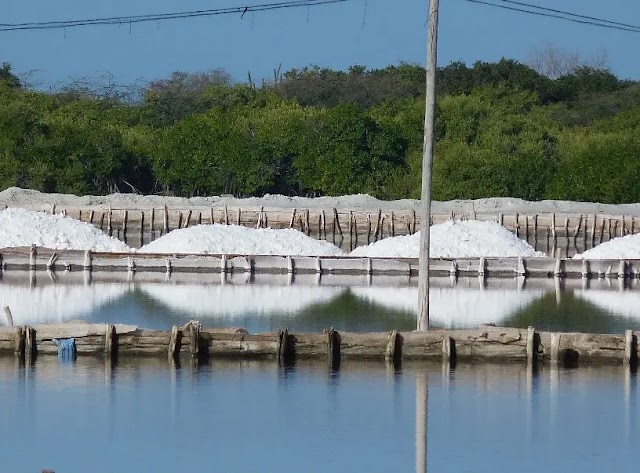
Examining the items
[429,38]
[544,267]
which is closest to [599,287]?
[544,267]

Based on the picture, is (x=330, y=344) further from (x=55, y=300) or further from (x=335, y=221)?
(x=335, y=221)

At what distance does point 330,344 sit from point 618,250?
53.8ft

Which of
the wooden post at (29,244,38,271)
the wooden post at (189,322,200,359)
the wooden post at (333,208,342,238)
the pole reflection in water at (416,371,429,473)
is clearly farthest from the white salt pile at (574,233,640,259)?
the wooden post at (189,322,200,359)

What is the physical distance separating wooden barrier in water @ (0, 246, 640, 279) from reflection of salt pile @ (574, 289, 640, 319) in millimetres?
2104

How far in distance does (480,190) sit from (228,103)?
15634 millimetres

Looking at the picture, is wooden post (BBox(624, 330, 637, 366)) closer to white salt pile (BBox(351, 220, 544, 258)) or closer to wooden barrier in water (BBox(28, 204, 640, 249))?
white salt pile (BBox(351, 220, 544, 258))

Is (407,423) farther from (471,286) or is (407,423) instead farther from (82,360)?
(471,286)

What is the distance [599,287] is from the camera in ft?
89.0

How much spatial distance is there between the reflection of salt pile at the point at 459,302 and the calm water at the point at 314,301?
0.05 ft

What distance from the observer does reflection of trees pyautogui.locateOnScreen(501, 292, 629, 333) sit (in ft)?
69.3

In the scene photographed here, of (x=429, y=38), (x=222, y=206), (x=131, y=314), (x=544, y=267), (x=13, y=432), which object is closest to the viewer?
(x=13, y=432)

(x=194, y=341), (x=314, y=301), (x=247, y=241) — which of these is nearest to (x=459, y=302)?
(x=314, y=301)

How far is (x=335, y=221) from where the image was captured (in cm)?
3856

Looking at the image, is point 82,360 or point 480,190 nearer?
point 82,360
